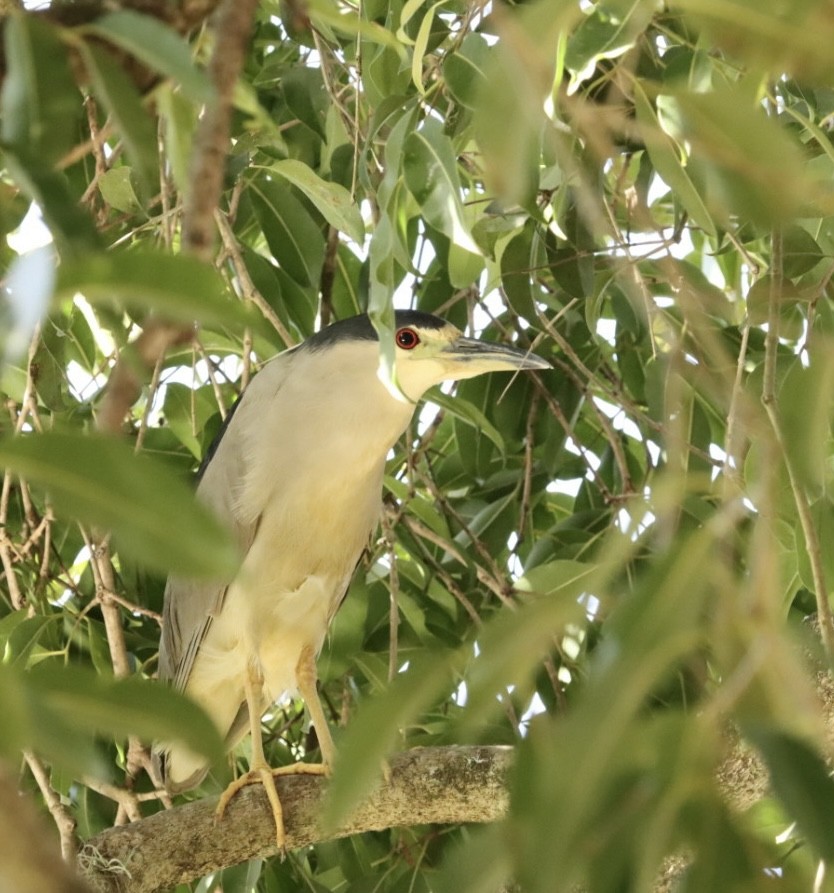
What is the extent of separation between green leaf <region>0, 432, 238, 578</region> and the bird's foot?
1696 millimetres

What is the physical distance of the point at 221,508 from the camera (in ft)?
8.96

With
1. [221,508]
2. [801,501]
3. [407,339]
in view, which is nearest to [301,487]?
[221,508]

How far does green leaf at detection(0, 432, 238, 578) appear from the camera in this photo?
630 millimetres

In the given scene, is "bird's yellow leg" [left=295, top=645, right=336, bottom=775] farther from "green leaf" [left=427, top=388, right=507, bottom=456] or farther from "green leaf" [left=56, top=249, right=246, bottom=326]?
"green leaf" [left=56, top=249, right=246, bottom=326]

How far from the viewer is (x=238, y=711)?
10.1 feet

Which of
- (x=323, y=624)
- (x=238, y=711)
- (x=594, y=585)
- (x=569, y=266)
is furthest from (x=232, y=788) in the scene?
(x=594, y=585)

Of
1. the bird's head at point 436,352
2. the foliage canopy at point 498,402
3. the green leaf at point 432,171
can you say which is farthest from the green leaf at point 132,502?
the bird's head at point 436,352

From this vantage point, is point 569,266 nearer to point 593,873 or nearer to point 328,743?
point 328,743

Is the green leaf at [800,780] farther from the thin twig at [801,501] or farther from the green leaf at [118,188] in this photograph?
the green leaf at [118,188]

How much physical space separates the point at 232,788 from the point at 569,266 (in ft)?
3.48

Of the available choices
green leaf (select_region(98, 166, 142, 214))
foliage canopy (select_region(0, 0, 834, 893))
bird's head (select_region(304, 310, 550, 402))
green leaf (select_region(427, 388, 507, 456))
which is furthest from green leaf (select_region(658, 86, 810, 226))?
bird's head (select_region(304, 310, 550, 402))

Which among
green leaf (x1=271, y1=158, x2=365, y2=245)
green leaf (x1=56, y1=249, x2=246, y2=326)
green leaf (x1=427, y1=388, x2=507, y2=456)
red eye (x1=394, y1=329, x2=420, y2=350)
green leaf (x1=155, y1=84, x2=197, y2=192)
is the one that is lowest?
green leaf (x1=427, y1=388, x2=507, y2=456)

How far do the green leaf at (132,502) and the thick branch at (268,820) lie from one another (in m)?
1.54

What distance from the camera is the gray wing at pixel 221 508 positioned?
Result: 2682 millimetres
